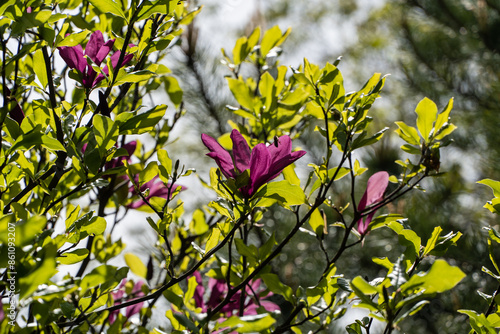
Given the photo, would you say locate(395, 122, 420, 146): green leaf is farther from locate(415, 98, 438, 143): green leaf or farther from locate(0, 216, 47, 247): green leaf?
locate(0, 216, 47, 247): green leaf

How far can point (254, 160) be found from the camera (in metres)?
0.42

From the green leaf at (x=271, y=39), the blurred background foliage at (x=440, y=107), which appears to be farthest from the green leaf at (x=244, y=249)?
the blurred background foliage at (x=440, y=107)

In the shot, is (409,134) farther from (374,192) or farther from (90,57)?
(90,57)

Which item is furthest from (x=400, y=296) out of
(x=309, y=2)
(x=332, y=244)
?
(x=309, y=2)

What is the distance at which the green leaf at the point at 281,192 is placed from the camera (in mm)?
427

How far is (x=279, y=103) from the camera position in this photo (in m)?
0.62

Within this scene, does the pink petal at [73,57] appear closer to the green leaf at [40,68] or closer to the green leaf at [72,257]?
the green leaf at [40,68]

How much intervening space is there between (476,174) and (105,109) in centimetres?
217

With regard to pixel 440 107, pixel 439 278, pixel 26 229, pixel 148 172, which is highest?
pixel 440 107

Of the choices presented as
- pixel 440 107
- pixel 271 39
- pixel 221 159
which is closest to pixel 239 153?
pixel 221 159

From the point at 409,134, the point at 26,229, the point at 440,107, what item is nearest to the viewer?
the point at 26,229

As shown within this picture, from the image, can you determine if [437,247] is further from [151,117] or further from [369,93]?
[151,117]

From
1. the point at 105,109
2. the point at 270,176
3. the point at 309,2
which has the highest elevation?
the point at 309,2

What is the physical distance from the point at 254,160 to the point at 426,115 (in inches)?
8.5
